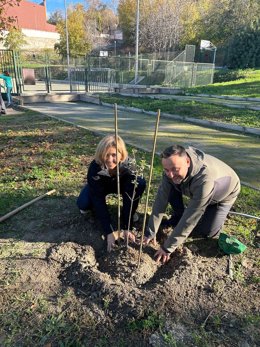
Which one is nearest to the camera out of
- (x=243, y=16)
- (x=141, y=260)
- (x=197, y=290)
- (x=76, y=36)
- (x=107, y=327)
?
(x=107, y=327)

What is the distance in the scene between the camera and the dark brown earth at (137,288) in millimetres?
2094

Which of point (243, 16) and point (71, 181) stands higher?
point (243, 16)

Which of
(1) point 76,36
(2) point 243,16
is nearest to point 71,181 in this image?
(2) point 243,16

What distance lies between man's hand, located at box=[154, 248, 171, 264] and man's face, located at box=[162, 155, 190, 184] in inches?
27.1

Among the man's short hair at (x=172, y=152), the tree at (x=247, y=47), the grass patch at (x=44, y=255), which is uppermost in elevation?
the tree at (x=247, y=47)

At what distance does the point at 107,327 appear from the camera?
212 cm

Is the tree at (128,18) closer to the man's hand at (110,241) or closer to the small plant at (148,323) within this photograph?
the man's hand at (110,241)

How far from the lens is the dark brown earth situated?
2094 millimetres

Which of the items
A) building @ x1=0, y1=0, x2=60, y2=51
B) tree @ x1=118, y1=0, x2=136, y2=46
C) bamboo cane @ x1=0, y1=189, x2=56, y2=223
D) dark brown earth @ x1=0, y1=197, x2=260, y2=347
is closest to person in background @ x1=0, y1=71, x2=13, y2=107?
bamboo cane @ x1=0, y1=189, x2=56, y2=223

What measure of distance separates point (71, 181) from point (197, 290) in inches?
102

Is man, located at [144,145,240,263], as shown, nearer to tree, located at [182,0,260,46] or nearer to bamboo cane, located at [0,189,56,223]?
bamboo cane, located at [0,189,56,223]

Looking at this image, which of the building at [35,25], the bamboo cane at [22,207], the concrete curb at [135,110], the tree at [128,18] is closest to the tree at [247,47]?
the concrete curb at [135,110]

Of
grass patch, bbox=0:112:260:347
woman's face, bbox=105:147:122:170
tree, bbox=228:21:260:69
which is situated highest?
tree, bbox=228:21:260:69

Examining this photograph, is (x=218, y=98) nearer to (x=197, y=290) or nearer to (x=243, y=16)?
(x=197, y=290)
